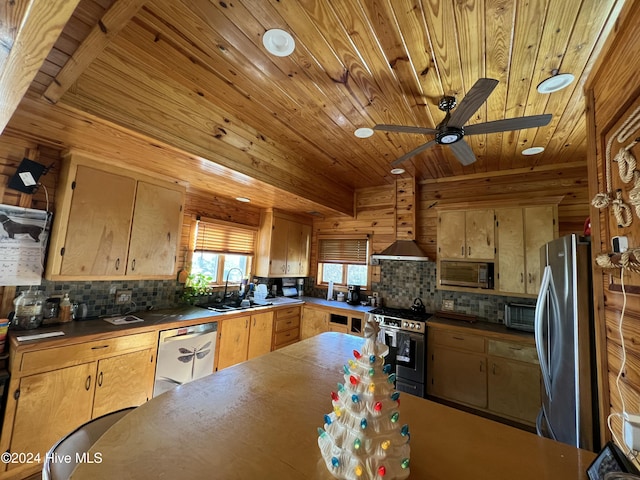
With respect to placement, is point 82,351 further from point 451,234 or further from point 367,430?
point 451,234

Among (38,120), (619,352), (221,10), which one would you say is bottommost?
(619,352)

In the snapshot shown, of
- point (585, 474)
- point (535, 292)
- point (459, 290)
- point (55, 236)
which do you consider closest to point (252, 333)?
point (55, 236)

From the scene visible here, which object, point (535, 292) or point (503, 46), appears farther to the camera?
point (535, 292)

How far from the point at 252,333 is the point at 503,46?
10.9ft

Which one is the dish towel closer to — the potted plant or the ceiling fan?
the ceiling fan

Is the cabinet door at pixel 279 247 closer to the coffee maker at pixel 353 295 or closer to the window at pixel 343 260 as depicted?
the window at pixel 343 260

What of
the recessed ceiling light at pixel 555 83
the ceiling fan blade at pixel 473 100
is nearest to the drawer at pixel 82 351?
the ceiling fan blade at pixel 473 100

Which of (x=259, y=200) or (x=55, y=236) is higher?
(x=259, y=200)

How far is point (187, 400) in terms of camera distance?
1.03m

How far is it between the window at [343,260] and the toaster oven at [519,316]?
1.80 metres

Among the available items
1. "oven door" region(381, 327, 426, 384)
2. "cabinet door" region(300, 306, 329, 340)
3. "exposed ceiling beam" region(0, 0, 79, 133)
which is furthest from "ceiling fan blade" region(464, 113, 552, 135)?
"cabinet door" region(300, 306, 329, 340)

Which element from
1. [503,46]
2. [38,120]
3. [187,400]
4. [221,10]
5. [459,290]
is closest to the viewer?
[187,400]

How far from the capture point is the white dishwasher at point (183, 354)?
2316 mm

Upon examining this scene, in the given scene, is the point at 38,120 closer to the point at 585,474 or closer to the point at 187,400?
the point at 187,400
